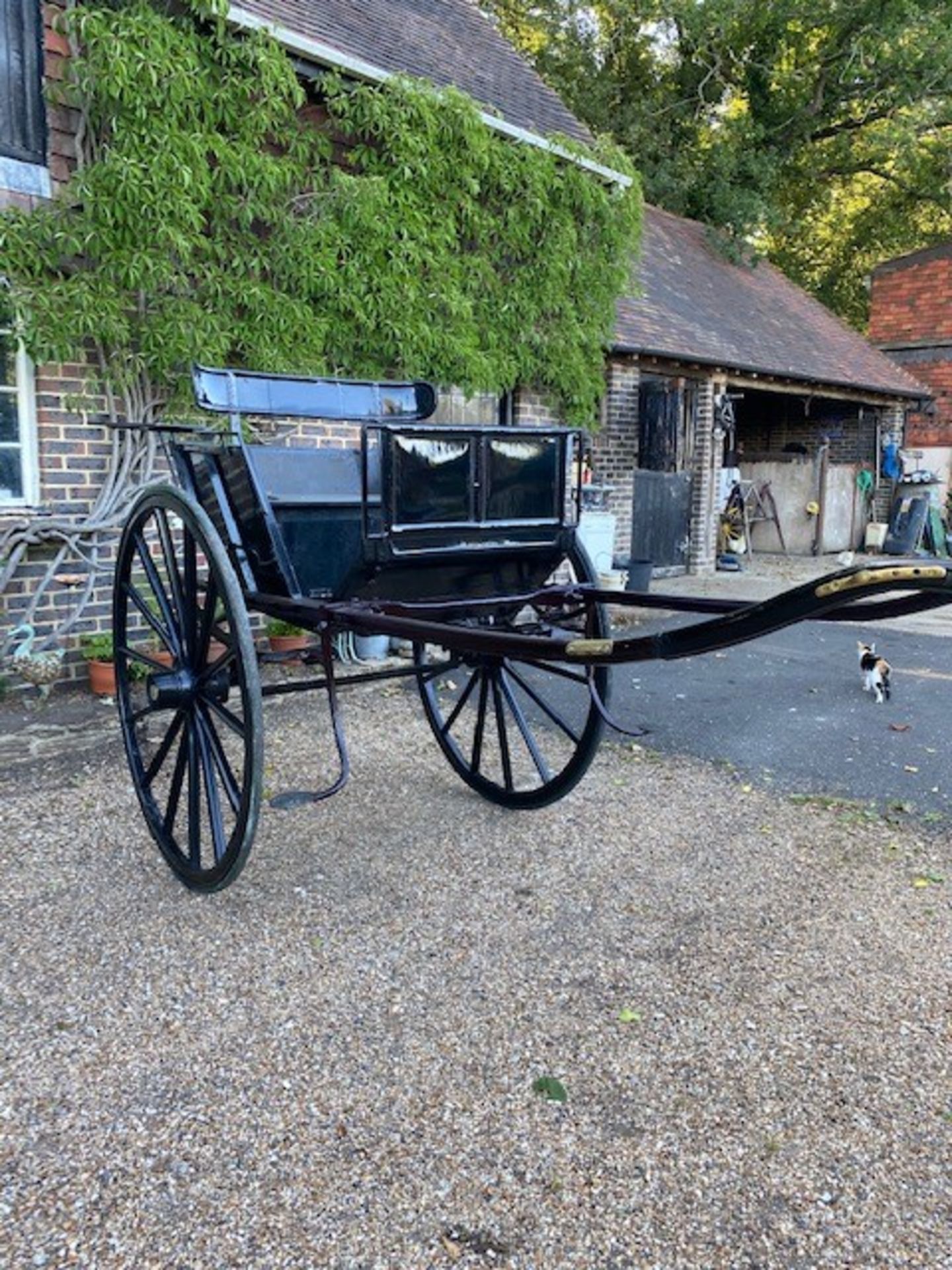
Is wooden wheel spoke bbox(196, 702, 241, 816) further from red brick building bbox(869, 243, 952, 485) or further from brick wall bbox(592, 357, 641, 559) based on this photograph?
red brick building bbox(869, 243, 952, 485)

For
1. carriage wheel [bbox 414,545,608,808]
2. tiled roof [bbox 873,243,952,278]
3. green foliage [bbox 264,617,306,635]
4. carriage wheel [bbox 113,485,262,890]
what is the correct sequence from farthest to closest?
tiled roof [bbox 873,243,952,278]
green foliage [bbox 264,617,306,635]
carriage wheel [bbox 414,545,608,808]
carriage wheel [bbox 113,485,262,890]

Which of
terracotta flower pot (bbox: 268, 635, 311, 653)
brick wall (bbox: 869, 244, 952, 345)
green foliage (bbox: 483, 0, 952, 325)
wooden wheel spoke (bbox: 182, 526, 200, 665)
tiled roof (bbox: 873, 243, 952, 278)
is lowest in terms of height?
terracotta flower pot (bbox: 268, 635, 311, 653)

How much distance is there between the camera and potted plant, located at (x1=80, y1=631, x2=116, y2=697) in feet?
18.0

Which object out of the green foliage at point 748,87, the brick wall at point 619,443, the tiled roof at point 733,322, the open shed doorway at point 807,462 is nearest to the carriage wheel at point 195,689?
the tiled roof at point 733,322

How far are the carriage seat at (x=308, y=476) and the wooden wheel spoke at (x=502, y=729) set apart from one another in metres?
0.94

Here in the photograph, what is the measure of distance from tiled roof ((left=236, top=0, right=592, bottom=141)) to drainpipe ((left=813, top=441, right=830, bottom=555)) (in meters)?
6.62

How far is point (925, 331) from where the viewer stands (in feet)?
54.9

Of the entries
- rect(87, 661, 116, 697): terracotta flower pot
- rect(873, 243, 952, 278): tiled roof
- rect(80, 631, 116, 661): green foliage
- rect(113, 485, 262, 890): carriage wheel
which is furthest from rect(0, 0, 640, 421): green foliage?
rect(873, 243, 952, 278): tiled roof

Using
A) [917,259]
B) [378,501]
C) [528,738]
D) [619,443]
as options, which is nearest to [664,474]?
[619,443]

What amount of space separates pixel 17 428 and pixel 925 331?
16.1m

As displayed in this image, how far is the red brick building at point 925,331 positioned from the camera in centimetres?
1612

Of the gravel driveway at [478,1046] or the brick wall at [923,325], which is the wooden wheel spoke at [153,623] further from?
the brick wall at [923,325]

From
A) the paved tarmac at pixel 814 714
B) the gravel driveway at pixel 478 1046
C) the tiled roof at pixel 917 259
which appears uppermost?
the tiled roof at pixel 917 259

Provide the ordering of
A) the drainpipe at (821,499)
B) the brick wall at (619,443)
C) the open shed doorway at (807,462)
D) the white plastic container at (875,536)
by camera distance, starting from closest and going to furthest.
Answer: the brick wall at (619,443), the drainpipe at (821,499), the open shed doorway at (807,462), the white plastic container at (875,536)
